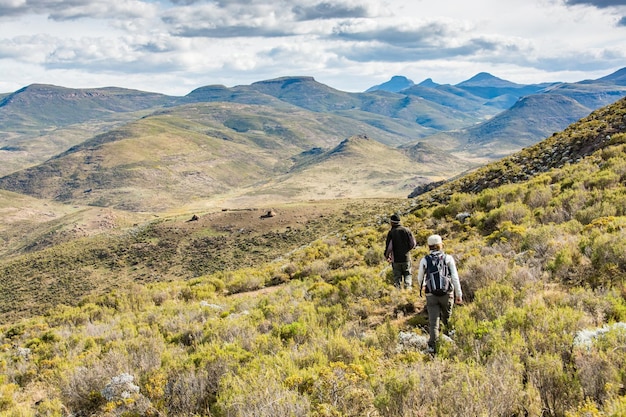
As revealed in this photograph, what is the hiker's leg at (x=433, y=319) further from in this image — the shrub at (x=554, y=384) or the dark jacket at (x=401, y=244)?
the dark jacket at (x=401, y=244)

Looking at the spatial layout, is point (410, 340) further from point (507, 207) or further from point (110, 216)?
point (110, 216)

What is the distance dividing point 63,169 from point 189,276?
7691 inches

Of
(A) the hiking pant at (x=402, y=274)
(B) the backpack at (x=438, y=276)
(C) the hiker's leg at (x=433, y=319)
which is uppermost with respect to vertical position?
(B) the backpack at (x=438, y=276)

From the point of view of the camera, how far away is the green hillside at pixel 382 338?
15.7 feet

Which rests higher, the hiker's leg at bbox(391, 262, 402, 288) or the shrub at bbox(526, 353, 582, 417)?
the shrub at bbox(526, 353, 582, 417)

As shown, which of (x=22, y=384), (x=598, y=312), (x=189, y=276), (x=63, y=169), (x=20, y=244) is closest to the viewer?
(x=598, y=312)

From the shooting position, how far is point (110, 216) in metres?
92.9

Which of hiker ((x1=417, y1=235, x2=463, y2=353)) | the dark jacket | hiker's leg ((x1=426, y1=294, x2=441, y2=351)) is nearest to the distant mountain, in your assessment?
the dark jacket

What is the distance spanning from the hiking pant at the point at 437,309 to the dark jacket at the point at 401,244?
11.8 feet

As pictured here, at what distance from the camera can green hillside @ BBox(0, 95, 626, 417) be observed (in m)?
4.78

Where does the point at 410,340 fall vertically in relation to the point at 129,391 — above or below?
above

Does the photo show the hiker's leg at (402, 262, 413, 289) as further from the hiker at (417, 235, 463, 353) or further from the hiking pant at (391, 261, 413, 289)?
the hiker at (417, 235, 463, 353)

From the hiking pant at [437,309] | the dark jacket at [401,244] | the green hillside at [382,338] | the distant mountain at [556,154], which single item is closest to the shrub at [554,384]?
the green hillside at [382,338]

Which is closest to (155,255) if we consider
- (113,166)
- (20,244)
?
(20,244)
